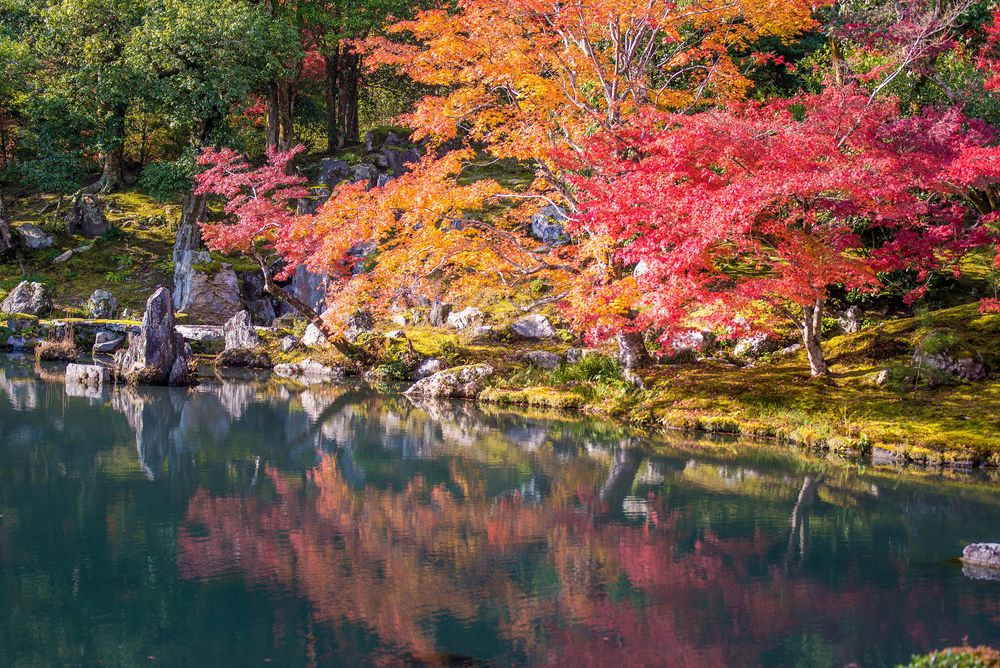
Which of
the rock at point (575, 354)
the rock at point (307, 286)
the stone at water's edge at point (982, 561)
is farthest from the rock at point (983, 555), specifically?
the rock at point (307, 286)

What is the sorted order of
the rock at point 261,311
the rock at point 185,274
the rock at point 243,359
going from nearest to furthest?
the rock at point 243,359 < the rock at point 185,274 < the rock at point 261,311

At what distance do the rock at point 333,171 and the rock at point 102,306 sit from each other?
26.1 ft

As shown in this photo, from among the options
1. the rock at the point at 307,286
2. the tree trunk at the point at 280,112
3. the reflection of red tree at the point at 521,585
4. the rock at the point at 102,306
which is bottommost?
the reflection of red tree at the point at 521,585

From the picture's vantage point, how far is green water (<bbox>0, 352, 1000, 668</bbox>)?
5754 mm

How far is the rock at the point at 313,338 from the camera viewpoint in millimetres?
21656

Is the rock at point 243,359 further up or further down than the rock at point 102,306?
further down

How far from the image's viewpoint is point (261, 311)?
2497 cm

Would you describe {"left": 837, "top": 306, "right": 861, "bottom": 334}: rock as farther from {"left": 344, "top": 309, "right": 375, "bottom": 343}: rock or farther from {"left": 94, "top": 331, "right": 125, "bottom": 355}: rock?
{"left": 94, "top": 331, "right": 125, "bottom": 355}: rock

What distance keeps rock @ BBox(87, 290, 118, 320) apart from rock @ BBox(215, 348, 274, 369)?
15.1ft

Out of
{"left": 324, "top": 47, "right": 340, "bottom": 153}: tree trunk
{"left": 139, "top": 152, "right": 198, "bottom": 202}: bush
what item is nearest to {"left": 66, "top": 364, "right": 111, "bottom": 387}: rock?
{"left": 139, "top": 152, "right": 198, "bottom": 202}: bush

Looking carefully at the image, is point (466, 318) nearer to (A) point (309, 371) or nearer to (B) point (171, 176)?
(A) point (309, 371)

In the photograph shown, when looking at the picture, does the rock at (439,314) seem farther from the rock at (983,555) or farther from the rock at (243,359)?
the rock at (983,555)

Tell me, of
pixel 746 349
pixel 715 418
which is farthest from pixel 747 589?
pixel 746 349

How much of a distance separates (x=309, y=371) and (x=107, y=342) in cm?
549
